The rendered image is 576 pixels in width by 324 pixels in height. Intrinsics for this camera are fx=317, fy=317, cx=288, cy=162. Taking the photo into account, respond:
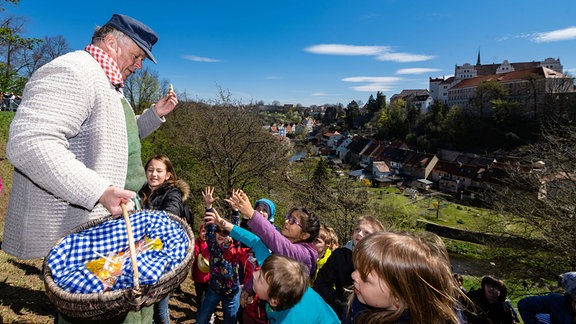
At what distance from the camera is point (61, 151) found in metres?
1.28

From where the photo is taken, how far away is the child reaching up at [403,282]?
1835 mm

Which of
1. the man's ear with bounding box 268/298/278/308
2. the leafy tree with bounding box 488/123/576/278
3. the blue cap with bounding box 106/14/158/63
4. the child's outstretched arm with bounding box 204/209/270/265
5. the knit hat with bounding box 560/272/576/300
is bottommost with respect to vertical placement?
the leafy tree with bounding box 488/123/576/278

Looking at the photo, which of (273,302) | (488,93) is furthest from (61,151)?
(488,93)

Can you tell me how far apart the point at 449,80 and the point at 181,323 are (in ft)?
311

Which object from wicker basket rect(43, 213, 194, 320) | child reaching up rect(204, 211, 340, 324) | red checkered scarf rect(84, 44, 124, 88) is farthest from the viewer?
child reaching up rect(204, 211, 340, 324)

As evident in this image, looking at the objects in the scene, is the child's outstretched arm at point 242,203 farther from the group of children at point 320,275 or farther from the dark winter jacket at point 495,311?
the dark winter jacket at point 495,311

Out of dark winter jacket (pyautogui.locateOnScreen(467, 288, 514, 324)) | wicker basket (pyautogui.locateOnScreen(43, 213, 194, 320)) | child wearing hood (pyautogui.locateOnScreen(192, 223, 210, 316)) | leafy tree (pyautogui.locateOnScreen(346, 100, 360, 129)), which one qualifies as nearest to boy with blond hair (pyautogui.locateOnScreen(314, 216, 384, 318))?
child wearing hood (pyautogui.locateOnScreen(192, 223, 210, 316))

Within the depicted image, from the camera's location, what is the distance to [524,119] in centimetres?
5559

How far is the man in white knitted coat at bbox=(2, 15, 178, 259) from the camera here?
4.14ft

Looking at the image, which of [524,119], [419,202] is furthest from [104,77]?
[524,119]

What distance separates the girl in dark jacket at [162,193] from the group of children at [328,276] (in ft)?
1.21

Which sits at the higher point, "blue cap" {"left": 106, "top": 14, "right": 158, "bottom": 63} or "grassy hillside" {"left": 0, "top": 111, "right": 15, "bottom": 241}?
"blue cap" {"left": 106, "top": 14, "right": 158, "bottom": 63}

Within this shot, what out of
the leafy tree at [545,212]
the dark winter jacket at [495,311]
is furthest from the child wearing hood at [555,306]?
the leafy tree at [545,212]

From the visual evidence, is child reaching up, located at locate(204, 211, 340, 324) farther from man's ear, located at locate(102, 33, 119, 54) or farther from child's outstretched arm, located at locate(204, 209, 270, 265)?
man's ear, located at locate(102, 33, 119, 54)
